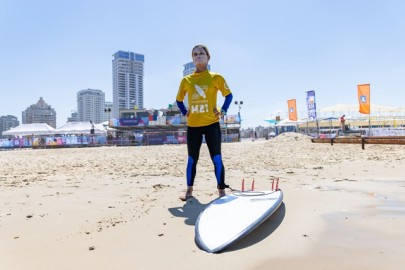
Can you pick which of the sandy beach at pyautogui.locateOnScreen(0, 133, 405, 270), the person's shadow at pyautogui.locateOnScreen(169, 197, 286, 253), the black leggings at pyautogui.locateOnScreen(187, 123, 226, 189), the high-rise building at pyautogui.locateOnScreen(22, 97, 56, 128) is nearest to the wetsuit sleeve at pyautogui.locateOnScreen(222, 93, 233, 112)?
the black leggings at pyautogui.locateOnScreen(187, 123, 226, 189)

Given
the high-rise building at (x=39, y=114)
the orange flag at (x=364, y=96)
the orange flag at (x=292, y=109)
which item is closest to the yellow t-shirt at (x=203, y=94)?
the orange flag at (x=364, y=96)

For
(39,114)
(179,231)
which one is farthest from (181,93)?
(39,114)

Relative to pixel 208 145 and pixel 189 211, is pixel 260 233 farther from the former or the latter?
pixel 208 145

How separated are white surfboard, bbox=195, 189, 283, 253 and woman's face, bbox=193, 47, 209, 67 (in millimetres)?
1824

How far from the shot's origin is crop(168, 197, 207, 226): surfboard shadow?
2635 mm

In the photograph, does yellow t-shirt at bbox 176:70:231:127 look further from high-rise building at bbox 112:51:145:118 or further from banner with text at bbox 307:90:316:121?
high-rise building at bbox 112:51:145:118

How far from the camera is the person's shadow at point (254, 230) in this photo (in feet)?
6.57

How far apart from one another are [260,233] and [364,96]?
77.1 ft

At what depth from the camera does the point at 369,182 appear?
439cm

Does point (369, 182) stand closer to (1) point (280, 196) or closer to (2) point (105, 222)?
(1) point (280, 196)

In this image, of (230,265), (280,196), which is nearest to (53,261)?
(230,265)

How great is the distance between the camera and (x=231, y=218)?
7.55 ft

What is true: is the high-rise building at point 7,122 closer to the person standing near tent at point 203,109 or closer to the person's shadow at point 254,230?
the person standing near tent at point 203,109

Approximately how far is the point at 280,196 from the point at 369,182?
7.69 feet
